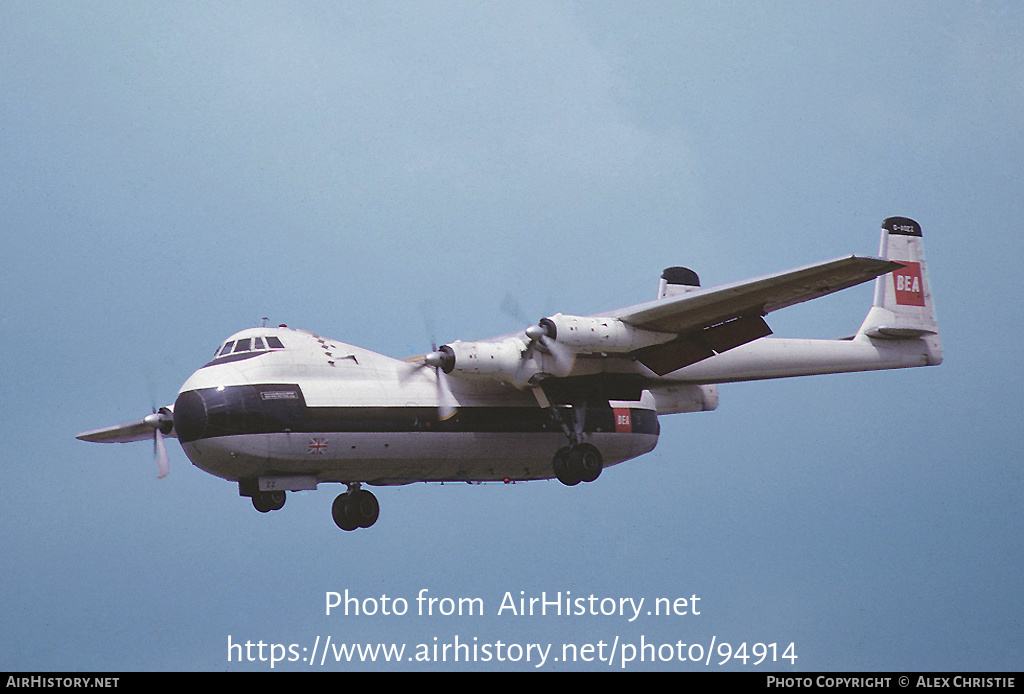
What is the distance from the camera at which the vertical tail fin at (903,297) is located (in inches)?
1188

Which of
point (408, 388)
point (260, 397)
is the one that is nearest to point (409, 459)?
point (408, 388)

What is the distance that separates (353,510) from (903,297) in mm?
13912

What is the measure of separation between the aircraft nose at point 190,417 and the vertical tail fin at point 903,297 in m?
15.4

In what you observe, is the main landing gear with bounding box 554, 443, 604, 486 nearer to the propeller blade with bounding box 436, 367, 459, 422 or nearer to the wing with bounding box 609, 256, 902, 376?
the wing with bounding box 609, 256, 902, 376

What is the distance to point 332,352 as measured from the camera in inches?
1025

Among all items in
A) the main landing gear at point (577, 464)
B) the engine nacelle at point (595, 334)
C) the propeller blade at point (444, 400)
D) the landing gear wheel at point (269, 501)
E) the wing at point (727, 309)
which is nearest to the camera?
the wing at point (727, 309)

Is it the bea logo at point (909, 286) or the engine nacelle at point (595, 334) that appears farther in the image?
the bea logo at point (909, 286)

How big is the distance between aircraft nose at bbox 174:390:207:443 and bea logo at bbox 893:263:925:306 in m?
16.4

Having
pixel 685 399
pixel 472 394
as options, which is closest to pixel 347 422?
pixel 472 394

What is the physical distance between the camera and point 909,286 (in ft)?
101

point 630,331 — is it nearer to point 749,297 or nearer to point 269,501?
point 749,297

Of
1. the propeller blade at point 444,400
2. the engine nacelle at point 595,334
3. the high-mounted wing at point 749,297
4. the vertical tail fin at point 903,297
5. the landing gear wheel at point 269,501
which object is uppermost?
the vertical tail fin at point 903,297

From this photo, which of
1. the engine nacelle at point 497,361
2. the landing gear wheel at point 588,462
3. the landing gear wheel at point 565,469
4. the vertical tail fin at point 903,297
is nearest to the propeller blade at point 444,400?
the engine nacelle at point 497,361

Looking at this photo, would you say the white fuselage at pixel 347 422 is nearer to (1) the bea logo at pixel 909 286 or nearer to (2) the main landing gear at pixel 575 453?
(2) the main landing gear at pixel 575 453
